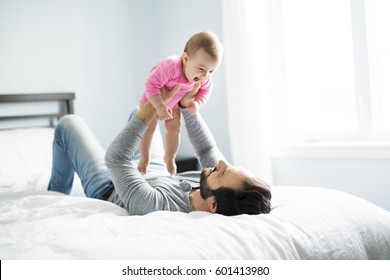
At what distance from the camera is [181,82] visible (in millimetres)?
1530

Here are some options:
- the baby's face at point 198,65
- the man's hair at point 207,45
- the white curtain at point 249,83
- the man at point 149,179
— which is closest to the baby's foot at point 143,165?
the man at point 149,179

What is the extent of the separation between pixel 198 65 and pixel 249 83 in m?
1.35

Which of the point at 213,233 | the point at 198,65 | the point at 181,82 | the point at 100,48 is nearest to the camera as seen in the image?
the point at 213,233

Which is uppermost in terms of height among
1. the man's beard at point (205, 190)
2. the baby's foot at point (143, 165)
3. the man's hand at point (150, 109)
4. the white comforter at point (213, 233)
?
the man's hand at point (150, 109)

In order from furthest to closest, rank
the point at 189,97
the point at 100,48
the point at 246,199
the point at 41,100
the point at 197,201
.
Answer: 1. the point at 100,48
2. the point at 41,100
3. the point at 189,97
4. the point at 197,201
5. the point at 246,199

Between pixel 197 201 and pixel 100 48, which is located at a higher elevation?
pixel 100 48

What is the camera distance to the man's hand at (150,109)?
1.44m

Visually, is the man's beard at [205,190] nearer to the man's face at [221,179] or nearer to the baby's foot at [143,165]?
the man's face at [221,179]

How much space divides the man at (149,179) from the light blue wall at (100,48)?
1.16 metres

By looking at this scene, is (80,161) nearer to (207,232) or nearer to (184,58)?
(184,58)

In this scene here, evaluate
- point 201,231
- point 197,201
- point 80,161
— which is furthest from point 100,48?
point 201,231

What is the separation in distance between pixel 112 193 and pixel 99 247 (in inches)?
28.9

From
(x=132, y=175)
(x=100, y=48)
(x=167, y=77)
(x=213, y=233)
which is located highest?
(x=100, y=48)

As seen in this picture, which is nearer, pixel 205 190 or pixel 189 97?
pixel 205 190
